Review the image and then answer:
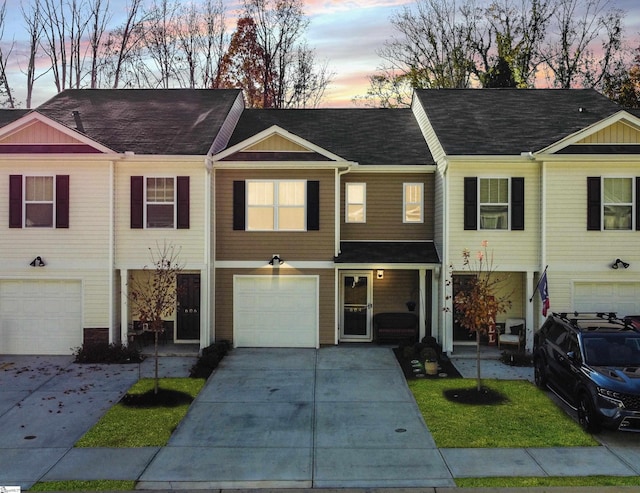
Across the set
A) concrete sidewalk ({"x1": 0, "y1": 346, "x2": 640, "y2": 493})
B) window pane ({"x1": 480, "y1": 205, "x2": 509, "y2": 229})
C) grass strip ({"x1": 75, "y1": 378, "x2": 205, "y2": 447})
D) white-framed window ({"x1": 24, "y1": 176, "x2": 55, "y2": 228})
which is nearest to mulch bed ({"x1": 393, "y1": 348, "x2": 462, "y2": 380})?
concrete sidewalk ({"x1": 0, "y1": 346, "x2": 640, "y2": 493})

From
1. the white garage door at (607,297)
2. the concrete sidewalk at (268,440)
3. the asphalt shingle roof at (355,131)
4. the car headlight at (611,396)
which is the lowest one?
the concrete sidewalk at (268,440)

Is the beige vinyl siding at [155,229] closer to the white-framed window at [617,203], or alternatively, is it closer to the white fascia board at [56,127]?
the white fascia board at [56,127]

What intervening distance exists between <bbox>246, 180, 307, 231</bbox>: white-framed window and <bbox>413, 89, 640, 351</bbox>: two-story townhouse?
436 cm

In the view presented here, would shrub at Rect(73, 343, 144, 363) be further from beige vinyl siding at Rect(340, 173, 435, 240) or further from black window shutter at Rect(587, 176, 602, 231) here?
black window shutter at Rect(587, 176, 602, 231)

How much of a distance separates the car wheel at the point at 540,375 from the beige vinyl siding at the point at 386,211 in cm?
591

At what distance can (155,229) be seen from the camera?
639 inches

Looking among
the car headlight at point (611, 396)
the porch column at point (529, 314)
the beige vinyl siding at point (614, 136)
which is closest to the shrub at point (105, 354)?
the porch column at point (529, 314)

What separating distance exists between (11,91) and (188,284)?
2374 cm

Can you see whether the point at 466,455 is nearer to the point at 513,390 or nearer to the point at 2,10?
the point at 513,390

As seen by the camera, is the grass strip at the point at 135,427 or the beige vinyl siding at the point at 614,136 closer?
the grass strip at the point at 135,427

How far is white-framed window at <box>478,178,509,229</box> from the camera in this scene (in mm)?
16312

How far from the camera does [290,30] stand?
35.8 metres

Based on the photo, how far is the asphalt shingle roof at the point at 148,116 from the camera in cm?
1695

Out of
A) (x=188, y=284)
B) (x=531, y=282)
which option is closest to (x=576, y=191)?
(x=531, y=282)
